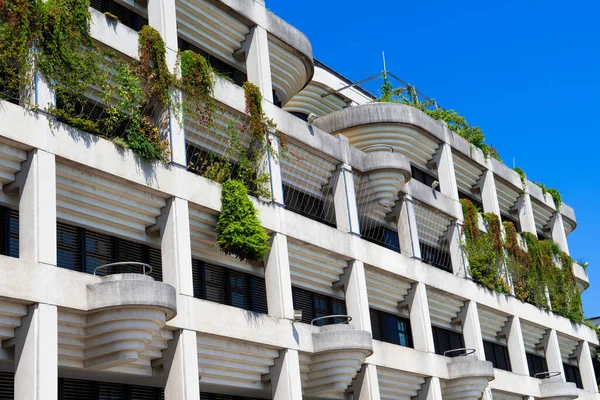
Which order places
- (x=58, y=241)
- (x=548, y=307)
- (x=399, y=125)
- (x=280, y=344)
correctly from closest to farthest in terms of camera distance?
(x=58, y=241) < (x=280, y=344) < (x=399, y=125) < (x=548, y=307)

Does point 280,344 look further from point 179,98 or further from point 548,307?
point 548,307

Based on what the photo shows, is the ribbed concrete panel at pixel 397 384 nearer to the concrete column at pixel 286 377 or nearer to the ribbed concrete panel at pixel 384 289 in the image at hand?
the ribbed concrete panel at pixel 384 289

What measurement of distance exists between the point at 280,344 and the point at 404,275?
882 cm

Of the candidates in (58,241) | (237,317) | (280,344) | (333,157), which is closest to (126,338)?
(58,241)

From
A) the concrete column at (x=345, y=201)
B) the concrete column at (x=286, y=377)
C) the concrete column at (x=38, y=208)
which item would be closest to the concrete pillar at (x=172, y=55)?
the concrete column at (x=38, y=208)

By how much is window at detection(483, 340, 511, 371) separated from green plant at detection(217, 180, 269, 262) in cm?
1751

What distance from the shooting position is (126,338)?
21.5 metres

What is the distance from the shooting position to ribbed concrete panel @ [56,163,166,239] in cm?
2272

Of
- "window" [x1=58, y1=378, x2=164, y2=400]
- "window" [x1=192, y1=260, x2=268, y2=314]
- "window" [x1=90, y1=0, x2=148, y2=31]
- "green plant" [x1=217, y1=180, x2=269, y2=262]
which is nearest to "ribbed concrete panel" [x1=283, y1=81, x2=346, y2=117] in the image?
"window" [x1=90, y1=0, x2=148, y2=31]

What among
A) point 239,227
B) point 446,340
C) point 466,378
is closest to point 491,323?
point 446,340

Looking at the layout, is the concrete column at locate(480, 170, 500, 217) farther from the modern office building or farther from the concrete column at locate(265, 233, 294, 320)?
the concrete column at locate(265, 233, 294, 320)

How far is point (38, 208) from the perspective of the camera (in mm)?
20984

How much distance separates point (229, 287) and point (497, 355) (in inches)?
731

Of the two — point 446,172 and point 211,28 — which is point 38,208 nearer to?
point 211,28
